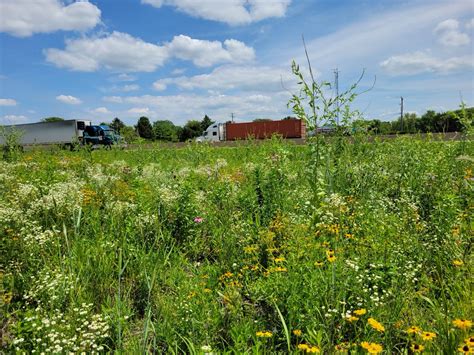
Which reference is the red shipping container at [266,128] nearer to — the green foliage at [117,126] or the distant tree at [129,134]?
the green foliage at [117,126]

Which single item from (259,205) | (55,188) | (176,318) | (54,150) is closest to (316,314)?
(176,318)

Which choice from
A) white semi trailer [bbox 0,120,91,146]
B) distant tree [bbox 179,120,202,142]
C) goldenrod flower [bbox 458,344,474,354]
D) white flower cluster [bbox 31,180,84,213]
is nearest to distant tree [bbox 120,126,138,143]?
white flower cluster [bbox 31,180,84,213]

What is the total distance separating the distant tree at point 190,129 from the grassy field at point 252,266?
223ft

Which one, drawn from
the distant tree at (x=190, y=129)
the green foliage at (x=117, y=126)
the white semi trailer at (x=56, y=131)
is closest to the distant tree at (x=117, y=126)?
the green foliage at (x=117, y=126)

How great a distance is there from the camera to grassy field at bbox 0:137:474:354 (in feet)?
7.61

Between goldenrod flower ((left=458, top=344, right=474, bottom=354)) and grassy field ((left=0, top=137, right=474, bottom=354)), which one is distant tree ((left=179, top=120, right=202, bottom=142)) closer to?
grassy field ((left=0, top=137, right=474, bottom=354))

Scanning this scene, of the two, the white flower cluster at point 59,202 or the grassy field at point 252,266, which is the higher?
the white flower cluster at point 59,202

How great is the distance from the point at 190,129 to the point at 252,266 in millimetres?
72096

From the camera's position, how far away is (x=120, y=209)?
4273 millimetres

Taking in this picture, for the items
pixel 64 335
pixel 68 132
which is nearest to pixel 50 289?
pixel 64 335

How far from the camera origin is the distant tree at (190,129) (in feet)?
238

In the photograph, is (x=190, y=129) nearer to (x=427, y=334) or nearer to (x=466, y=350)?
(x=427, y=334)

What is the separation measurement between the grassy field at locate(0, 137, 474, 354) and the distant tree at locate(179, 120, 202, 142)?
67.9 meters

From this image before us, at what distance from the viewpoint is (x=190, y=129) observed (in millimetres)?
73750
